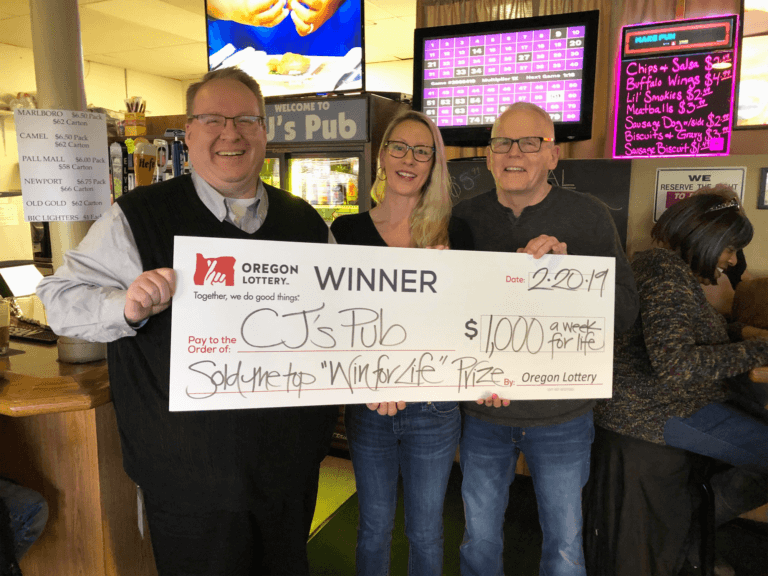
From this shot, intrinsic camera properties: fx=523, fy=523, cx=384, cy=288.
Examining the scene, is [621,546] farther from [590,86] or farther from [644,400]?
[590,86]

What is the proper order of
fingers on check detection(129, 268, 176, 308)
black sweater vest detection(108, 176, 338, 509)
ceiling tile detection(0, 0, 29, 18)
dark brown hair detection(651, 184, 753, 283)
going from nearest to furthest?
1. fingers on check detection(129, 268, 176, 308)
2. black sweater vest detection(108, 176, 338, 509)
3. dark brown hair detection(651, 184, 753, 283)
4. ceiling tile detection(0, 0, 29, 18)

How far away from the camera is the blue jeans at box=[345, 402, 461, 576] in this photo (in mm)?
1542

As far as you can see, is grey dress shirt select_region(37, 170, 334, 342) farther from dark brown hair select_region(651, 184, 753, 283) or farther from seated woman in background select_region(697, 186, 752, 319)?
seated woman in background select_region(697, 186, 752, 319)

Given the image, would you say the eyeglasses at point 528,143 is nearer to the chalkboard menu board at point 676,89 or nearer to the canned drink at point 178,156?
the chalkboard menu board at point 676,89

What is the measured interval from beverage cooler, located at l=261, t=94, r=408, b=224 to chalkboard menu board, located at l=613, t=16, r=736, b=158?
1304mm

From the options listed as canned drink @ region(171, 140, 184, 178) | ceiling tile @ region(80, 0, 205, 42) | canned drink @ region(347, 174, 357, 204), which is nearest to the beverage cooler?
canned drink @ region(347, 174, 357, 204)

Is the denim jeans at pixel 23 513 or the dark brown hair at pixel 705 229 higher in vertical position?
the dark brown hair at pixel 705 229

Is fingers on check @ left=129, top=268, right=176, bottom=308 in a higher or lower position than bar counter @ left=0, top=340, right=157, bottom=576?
higher

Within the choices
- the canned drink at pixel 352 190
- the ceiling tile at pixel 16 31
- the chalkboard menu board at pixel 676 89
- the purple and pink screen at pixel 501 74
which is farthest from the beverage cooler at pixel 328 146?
the ceiling tile at pixel 16 31

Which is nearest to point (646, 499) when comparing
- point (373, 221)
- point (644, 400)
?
point (644, 400)

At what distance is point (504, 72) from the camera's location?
10.0 feet

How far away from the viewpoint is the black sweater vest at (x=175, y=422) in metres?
1.20

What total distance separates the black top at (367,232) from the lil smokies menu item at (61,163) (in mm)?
797

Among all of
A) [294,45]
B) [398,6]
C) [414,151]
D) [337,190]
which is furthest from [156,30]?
[414,151]
